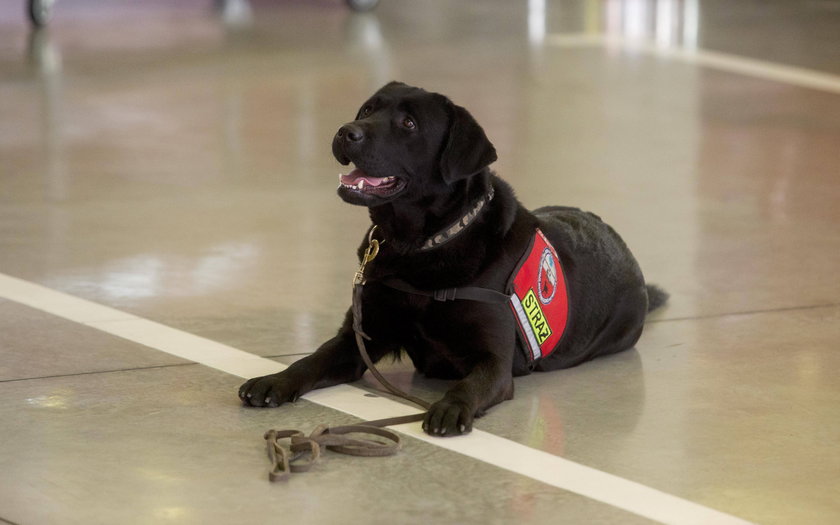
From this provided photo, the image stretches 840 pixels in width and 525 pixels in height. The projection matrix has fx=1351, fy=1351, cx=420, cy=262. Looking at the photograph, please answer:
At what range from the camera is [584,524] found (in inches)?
125

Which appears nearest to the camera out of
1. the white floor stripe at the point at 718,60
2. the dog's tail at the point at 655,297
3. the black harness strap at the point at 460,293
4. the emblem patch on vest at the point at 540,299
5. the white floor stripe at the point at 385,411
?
the white floor stripe at the point at 385,411

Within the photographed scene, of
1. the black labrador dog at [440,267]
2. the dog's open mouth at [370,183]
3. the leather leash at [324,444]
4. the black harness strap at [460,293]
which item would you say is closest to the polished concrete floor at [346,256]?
the leather leash at [324,444]

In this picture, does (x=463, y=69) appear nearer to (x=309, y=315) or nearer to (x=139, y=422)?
(x=309, y=315)

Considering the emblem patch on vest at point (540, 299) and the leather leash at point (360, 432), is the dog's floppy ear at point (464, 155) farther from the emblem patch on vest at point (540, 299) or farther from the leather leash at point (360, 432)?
the emblem patch on vest at point (540, 299)

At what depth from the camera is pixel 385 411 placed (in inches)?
156

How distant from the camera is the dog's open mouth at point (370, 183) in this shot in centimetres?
392

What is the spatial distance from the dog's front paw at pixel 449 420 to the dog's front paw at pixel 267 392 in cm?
46

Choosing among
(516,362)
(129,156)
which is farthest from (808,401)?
(129,156)

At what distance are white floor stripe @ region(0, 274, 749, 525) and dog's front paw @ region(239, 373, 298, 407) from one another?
111 mm

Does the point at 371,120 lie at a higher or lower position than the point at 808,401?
higher

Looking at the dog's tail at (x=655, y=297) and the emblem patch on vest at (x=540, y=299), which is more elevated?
the emblem patch on vest at (x=540, y=299)

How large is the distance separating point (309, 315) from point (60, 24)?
9247mm

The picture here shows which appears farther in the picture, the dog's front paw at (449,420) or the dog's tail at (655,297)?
the dog's tail at (655,297)

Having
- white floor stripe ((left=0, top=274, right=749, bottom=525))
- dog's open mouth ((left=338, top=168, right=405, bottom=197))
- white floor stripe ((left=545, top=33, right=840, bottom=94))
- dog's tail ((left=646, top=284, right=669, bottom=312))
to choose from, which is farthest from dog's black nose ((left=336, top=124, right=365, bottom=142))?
white floor stripe ((left=545, top=33, right=840, bottom=94))
